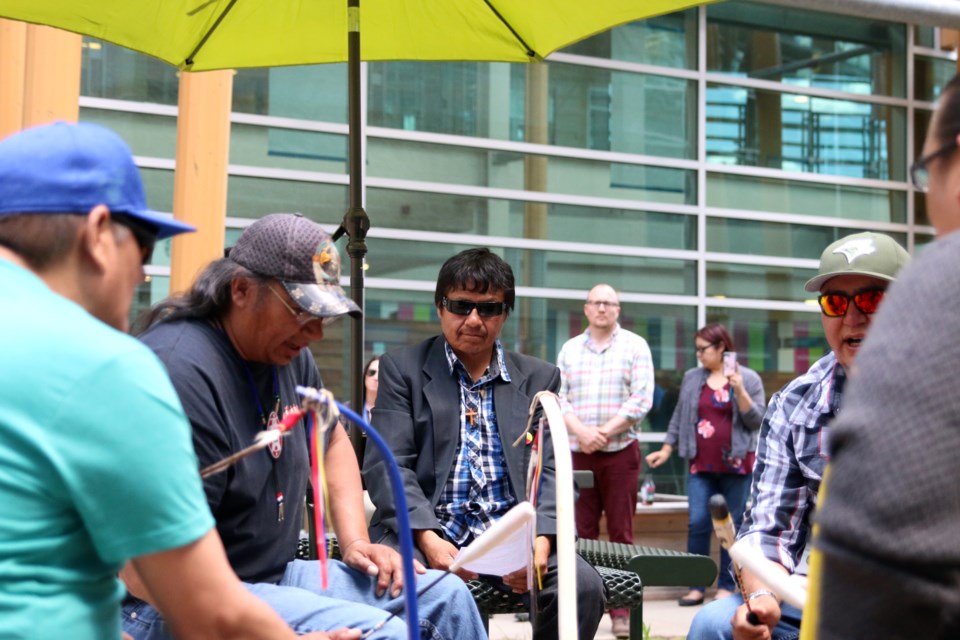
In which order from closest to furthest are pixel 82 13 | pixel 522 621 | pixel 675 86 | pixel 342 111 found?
pixel 82 13 → pixel 522 621 → pixel 342 111 → pixel 675 86

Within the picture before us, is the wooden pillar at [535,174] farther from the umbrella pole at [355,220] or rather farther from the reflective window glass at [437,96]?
the umbrella pole at [355,220]

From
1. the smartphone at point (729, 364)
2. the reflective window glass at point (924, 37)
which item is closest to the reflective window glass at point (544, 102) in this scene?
the reflective window glass at point (924, 37)

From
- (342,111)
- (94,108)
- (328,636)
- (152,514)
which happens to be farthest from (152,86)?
(152,514)

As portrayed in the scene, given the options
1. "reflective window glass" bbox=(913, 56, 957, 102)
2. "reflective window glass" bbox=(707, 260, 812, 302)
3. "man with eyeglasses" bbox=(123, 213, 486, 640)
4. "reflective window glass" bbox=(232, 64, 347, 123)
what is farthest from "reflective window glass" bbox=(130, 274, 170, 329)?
"reflective window glass" bbox=(913, 56, 957, 102)

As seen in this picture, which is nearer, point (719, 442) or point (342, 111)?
point (719, 442)

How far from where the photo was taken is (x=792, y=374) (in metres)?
11.8

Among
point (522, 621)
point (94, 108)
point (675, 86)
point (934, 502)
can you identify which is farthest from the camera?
point (675, 86)

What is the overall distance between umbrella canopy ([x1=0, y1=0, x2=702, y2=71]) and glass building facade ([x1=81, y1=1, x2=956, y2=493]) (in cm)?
486

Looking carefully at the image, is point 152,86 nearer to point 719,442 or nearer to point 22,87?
point 22,87

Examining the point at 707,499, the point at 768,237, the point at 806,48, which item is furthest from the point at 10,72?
the point at 806,48

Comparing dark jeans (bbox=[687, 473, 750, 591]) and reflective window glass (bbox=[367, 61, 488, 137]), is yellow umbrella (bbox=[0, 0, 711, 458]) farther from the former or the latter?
reflective window glass (bbox=[367, 61, 488, 137])

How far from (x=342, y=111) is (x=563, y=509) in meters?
8.19

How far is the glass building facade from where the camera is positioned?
32.2 ft

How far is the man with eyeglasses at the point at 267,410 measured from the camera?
2.67m
